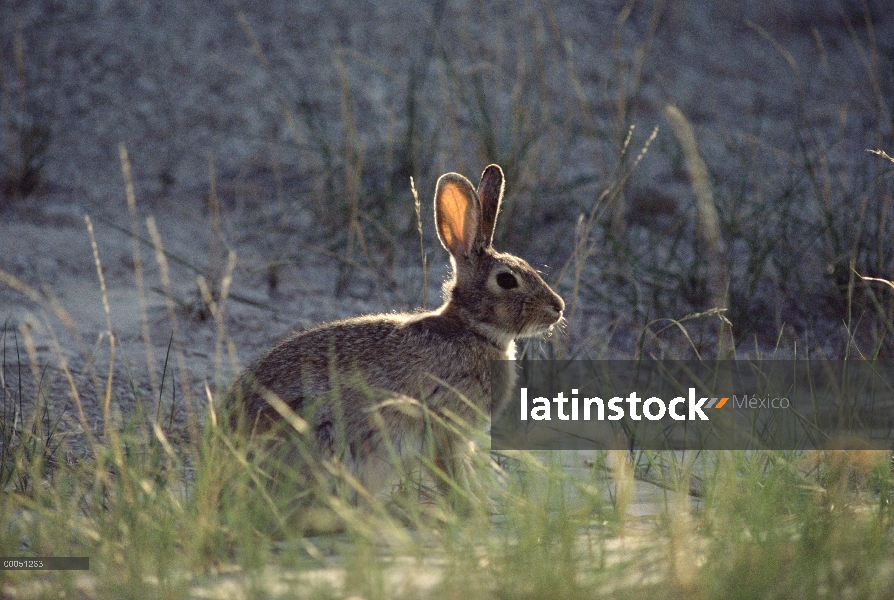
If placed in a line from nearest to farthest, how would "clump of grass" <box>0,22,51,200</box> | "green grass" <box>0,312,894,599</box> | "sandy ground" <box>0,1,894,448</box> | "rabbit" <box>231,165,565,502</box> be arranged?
1. "green grass" <box>0,312,894,599</box>
2. "rabbit" <box>231,165,565,502</box>
3. "sandy ground" <box>0,1,894,448</box>
4. "clump of grass" <box>0,22,51,200</box>

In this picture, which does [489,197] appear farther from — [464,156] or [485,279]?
[464,156]

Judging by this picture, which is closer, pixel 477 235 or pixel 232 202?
pixel 477 235

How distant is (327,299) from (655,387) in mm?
1867

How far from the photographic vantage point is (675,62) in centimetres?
806

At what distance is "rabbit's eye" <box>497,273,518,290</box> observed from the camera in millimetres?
3668

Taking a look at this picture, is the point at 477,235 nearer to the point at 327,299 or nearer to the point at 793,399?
the point at 793,399

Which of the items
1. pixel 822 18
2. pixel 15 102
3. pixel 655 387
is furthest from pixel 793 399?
pixel 822 18

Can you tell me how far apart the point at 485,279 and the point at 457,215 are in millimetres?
270

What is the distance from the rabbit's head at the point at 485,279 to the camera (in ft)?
12.0

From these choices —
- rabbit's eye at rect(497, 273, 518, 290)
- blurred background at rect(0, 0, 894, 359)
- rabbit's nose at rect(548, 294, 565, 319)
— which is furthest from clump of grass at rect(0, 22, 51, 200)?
rabbit's nose at rect(548, 294, 565, 319)

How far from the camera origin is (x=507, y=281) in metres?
3.67

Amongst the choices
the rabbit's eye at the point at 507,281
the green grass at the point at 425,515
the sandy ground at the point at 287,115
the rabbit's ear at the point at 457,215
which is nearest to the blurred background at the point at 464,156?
the sandy ground at the point at 287,115

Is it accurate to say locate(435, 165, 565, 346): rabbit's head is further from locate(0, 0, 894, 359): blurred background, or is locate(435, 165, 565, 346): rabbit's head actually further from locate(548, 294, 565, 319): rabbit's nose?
locate(0, 0, 894, 359): blurred background

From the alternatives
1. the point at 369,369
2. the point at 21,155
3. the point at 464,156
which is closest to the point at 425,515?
the point at 369,369
